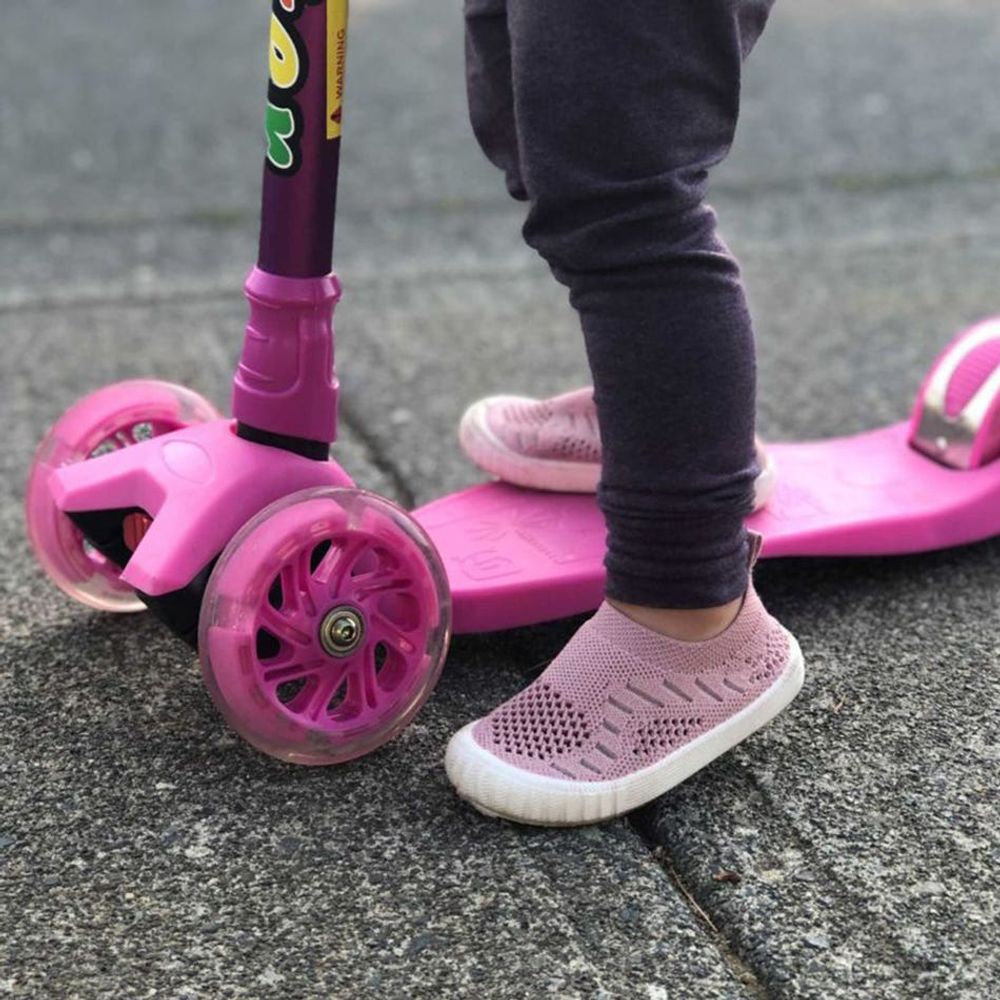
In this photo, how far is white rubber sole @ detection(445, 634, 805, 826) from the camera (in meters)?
1.26

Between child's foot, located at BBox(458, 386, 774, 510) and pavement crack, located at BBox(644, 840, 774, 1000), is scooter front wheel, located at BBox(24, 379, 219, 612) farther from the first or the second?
pavement crack, located at BBox(644, 840, 774, 1000)

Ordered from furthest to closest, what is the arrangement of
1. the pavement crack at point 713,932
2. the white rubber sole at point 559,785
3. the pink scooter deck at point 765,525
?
the pink scooter deck at point 765,525
the white rubber sole at point 559,785
the pavement crack at point 713,932

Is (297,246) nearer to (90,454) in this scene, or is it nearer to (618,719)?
(90,454)


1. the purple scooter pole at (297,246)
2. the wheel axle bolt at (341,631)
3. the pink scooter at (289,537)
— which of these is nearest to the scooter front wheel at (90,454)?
the pink scooter at (289,537)

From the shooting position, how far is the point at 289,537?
128 centimetres

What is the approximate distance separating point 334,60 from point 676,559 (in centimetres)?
51

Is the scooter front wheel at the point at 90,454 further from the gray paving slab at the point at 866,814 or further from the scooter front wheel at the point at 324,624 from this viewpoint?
the gray paving slab at the point at 866,814

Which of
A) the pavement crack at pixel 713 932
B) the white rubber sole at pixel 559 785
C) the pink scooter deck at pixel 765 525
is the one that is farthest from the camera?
the pink scooter deck at pixel 765 525

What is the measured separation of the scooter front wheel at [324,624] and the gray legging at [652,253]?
178mm

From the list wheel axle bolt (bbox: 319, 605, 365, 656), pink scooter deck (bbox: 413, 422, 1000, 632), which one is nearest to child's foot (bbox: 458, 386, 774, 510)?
pink scooter deck (bbox: 413, 422, 1000, 632)

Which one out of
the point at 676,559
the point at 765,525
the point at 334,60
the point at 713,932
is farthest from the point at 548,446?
the point at 713,932

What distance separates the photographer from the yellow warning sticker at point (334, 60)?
1297 millimetres

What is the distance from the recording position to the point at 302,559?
51.3 inches

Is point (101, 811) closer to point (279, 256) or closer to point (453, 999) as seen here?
point (453, 999)
